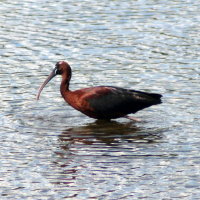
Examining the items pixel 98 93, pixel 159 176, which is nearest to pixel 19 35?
pixel 98 93

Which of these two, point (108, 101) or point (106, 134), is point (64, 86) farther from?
point (106, 134)

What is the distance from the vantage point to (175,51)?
18016mm

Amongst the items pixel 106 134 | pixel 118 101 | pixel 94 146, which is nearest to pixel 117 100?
pixel 118 101

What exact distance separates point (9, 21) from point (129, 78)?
565 cm

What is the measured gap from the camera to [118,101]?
1380 cm

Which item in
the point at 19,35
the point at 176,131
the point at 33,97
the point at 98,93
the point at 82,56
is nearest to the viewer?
the point at 176,131

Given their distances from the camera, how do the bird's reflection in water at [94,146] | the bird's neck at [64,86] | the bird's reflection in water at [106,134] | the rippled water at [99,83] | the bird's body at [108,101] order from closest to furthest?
the rippled water at [99,83] → the bird's reflection in water at [94,146] → the bird's reflection in water at [106,134] → the bird's body at [108,101] → the bird's neck at [64,86]

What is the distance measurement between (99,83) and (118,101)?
2069 mm

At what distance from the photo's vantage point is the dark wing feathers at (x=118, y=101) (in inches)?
541

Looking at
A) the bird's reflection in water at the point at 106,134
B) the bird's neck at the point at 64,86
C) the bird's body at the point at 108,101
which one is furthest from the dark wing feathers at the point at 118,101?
the bird's neck at the point at 64,86

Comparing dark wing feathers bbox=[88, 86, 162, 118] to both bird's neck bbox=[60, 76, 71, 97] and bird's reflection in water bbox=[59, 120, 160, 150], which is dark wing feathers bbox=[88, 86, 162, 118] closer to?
bird's reflection in water bbox=[59, 120, 160, 150]

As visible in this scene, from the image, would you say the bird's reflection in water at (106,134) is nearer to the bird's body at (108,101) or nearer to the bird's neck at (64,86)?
the bird's body at (108,101)

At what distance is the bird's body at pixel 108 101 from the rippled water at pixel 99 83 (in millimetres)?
227

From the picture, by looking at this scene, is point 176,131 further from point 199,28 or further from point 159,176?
point 199,28
